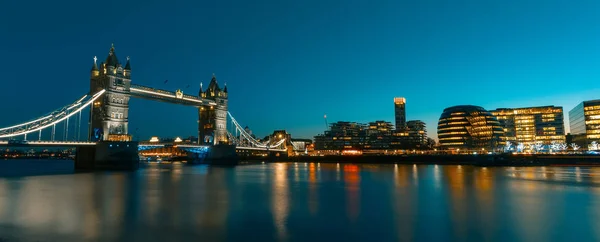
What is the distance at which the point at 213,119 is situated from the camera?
9769 centimetres

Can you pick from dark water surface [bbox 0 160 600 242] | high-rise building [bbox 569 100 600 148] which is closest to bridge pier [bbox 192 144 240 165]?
dark water surface [bbox 0 160 600 242]

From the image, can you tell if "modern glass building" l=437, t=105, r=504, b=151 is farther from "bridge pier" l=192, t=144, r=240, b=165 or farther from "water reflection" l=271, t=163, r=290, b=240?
"water reflection" l=271, t=163, r=290, b=240

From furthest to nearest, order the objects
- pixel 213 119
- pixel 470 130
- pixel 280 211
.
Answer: pixel 470 130 < pixel 213 119 < pixel 280 211

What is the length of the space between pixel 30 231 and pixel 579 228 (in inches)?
914

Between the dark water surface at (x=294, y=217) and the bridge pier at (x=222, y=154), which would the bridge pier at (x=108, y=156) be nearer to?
the bridge pier at (x=222, y=154)

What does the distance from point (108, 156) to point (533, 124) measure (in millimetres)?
173004

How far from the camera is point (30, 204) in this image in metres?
22.6

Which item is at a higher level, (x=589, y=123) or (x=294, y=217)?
(x=589, y=123)

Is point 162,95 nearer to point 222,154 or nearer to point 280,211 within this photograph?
point 222,154

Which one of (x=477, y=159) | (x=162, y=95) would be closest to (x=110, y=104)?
(x=162, y=95)

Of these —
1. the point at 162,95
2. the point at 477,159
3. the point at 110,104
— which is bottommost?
the point at 477,159

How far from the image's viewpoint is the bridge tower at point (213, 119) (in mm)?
96438

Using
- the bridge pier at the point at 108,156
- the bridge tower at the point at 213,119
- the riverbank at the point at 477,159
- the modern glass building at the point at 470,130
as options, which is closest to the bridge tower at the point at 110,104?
the bridge pier at the point at 108,156

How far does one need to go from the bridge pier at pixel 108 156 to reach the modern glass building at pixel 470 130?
400 feet
